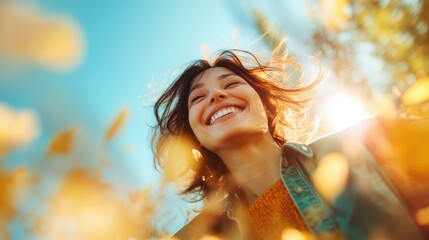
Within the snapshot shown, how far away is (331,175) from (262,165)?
0.59 meters

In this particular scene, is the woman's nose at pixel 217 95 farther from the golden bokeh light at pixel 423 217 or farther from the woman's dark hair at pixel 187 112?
the golden bokeh light at pixel 423 217

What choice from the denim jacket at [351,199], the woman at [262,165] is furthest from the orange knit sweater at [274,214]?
the denim jacket at [351,199]

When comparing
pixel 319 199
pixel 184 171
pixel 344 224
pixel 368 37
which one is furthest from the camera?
pixel 368 37

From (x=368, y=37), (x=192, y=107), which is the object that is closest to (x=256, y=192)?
(x=192, y=107)

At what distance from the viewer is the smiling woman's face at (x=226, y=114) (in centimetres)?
219

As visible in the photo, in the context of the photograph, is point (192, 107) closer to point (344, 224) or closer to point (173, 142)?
point (173, 142)

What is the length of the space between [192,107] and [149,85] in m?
1.20

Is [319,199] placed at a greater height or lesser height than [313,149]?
lesser

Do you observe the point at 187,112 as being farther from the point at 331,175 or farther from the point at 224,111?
the point at 331,175

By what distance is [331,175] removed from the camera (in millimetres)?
1690

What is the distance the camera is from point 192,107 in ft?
8.07

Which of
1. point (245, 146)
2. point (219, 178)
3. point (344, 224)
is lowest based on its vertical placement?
point (344, 224)

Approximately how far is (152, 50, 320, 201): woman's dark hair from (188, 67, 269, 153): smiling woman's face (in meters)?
0.45

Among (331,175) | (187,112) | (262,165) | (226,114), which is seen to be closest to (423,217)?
(331,175)
